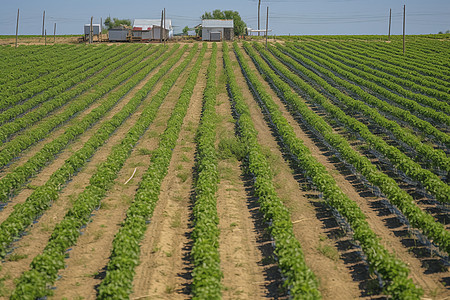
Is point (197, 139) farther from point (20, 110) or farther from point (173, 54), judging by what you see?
point (173, 54)

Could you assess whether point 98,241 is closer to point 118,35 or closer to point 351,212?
point 351,212

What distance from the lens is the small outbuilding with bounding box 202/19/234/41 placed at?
277ft

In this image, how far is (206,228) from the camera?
14188 millimetres

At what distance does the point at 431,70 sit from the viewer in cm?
4853

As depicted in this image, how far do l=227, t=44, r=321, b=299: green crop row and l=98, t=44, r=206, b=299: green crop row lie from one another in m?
3.68

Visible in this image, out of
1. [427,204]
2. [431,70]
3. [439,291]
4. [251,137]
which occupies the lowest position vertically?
[439,291]

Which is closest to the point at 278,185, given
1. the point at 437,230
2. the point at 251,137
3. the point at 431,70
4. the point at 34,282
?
the point at 251,137

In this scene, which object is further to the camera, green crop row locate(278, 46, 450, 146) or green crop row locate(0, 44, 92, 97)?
green crop row locate(0, 44, 92, 97)

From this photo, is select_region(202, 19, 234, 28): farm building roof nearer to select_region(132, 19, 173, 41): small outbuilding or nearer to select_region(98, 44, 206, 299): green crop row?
select_region(132, 19, 173, 41): small outbuilding

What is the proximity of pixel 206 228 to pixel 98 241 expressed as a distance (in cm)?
342

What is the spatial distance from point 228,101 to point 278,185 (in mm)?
17258

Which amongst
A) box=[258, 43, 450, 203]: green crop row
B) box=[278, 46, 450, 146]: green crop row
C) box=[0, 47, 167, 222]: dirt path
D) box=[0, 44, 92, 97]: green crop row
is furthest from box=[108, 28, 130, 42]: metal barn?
box=[258, 43, 450, 203]: green crop row

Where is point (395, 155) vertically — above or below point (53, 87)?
below

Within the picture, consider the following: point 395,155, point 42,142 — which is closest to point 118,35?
point 42,142
